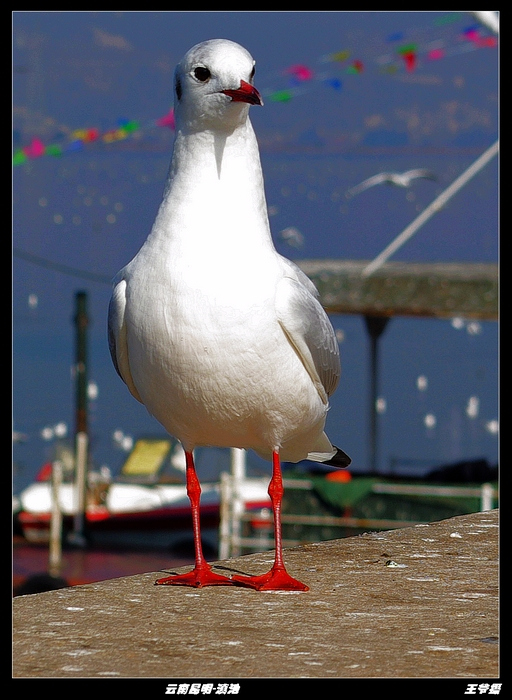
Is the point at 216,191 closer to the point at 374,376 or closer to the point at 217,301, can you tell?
the point at 217,301

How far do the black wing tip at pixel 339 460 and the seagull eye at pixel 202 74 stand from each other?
6.90ft

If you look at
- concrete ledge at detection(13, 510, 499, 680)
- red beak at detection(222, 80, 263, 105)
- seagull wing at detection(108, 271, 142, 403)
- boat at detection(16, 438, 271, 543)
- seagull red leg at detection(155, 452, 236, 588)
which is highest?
red beak at detection(222, 80, 263, 105)

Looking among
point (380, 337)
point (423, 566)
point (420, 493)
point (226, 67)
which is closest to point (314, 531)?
point (420, 493)

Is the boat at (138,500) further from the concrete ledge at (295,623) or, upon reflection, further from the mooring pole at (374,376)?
the concrete ledge at (295,623)

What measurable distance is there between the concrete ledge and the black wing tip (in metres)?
0.57

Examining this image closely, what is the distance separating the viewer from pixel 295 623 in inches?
163

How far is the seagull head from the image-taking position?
459cm

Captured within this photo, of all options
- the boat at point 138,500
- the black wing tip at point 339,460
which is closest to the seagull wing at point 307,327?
the black wing tip at point 339,460

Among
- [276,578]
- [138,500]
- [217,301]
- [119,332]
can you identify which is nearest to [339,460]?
[276,578]

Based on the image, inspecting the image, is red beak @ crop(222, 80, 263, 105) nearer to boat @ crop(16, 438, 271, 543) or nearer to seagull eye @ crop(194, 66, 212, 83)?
seagull eye @ crop(194, 66, 212, 83)

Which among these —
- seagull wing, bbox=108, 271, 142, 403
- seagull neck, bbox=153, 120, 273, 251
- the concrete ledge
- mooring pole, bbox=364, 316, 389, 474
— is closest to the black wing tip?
the concrete ledge

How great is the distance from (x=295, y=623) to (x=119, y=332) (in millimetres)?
1398

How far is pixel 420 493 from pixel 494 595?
11177mm

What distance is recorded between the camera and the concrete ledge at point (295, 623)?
3527 millimetres
